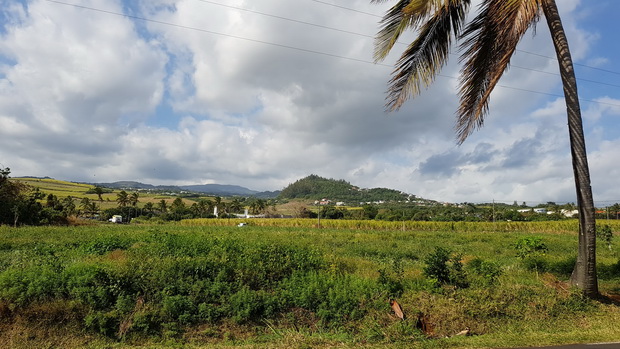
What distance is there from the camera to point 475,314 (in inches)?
266

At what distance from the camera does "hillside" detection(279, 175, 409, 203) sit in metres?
160

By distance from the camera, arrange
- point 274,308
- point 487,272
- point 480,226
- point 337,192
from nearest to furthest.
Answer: point 274,308
point 487,272
point 480,226
point 337,192

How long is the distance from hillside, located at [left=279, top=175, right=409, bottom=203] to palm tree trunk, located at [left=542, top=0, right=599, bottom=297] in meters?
145

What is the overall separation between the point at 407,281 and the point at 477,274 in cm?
199

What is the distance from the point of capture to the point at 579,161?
7.35m

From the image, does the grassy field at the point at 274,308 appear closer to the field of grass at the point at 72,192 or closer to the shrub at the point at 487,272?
the shrub at the point at 487,272

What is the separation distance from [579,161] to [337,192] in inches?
6538

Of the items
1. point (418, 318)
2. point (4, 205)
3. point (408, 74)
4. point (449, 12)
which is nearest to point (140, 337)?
point (418, 318)

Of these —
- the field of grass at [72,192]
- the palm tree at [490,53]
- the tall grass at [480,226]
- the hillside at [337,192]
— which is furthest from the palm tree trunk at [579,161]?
the hillside at [337,192]

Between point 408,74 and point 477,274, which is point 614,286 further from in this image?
point 408,74

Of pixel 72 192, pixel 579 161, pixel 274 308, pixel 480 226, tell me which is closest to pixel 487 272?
pixel 579 161

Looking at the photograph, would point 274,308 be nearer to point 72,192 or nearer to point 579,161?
point 579,161

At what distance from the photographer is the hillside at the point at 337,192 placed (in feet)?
526

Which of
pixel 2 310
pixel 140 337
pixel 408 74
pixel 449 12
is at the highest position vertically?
pixel 449 12
